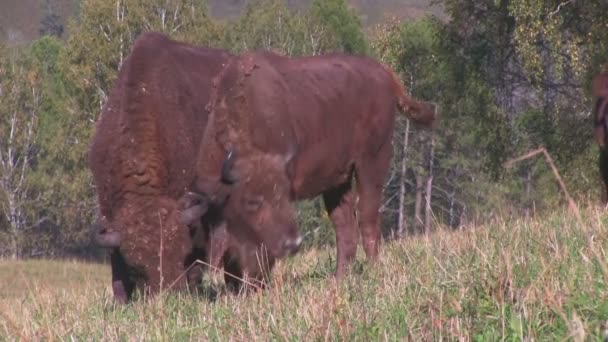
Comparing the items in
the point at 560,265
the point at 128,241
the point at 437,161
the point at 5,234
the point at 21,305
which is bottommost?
the point at 5,234

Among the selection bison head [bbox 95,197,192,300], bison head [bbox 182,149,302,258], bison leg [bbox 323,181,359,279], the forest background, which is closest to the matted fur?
bison head [bbox 95,197,192,300]

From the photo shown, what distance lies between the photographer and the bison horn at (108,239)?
6.89 metres

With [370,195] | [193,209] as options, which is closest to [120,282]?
[193,209]

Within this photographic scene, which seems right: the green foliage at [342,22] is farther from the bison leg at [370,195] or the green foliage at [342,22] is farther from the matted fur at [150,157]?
the matted fur at [150,157]

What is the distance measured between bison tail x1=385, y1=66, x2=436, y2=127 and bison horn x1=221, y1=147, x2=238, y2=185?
3465mm

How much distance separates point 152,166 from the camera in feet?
24.5

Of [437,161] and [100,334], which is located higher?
[100,334]

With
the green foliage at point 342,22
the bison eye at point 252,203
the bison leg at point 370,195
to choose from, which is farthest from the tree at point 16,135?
the bison eye at point 252,203

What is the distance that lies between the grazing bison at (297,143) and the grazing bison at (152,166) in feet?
0.99

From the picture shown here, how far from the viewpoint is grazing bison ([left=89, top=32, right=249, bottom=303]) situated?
683 centimetres

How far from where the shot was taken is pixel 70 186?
46.1 metres

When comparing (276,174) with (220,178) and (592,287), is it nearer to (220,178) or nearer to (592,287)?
(220,178)

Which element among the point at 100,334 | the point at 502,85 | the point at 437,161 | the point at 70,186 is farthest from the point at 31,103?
the point at 100,334

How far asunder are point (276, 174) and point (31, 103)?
145 feet
